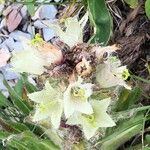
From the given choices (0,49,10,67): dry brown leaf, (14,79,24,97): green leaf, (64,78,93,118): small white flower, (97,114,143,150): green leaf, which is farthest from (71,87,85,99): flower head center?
(0,49,10,67): dry brown leaf

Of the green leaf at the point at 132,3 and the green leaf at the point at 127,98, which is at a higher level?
the green leaf at the point at 132,3

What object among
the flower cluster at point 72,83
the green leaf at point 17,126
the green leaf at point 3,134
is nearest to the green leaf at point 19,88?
the green leaf at point 17,126

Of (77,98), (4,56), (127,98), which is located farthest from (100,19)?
(4,56)

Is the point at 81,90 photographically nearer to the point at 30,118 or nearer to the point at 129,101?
the point at 30,118

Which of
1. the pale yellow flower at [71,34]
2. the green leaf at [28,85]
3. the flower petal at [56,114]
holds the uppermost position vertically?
the pale yellow flower at [71,34]

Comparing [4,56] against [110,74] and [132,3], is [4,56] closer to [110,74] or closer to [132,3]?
[132,3]

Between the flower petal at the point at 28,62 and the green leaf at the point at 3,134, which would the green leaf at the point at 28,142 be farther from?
the flower petal at the point at 28,62

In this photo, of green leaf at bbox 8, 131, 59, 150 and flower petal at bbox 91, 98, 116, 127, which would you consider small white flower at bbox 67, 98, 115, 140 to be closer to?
flower petal at bbox 91, 98, 116, 127

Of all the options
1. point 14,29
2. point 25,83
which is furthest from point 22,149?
point 14,29
